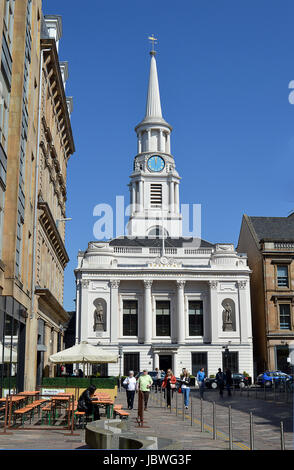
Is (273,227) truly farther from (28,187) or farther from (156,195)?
(28,187)

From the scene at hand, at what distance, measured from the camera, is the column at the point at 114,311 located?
64.7m

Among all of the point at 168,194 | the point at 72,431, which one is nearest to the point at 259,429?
the point at 72,431

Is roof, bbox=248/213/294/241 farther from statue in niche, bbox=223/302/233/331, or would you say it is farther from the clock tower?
the clock tower

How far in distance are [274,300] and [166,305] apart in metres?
11.7

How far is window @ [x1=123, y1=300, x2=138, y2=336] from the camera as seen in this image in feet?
218

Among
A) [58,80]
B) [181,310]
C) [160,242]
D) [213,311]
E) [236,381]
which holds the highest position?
[58,80]

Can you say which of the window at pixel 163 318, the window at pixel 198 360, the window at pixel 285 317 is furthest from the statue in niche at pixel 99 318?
the window at pixel 285 317

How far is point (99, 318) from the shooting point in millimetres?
65312

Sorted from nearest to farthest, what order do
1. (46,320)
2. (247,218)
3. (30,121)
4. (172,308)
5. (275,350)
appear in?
(30,121) → (46,320) → (275,350) → (172,308) → (247,218)

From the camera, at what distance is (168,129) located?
92312 mm

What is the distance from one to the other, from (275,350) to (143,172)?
1395 inches

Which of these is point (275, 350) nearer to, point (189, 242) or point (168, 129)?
point (189, 242)

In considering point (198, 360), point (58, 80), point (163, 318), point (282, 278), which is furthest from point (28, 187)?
point (282, 278)
